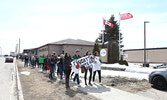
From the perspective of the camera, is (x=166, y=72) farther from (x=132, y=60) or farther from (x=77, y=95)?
(x=132, y=60)

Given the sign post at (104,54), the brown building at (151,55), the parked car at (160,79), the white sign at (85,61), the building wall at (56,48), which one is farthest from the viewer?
the building wall at (56,48)

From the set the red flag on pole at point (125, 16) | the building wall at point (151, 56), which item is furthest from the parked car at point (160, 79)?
the building wall at point (151, 56)

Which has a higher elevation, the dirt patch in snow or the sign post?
the sign post

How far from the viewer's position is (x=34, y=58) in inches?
834

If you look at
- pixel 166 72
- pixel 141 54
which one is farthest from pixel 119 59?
pixel 141 54

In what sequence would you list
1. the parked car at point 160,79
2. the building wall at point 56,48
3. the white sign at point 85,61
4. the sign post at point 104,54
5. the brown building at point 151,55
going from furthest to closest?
the building wall at point 56,48 → the brown building at point 151,55 → the sign post at point 104,54 → the white sign at point 85,61 → the parked car at point 160,79

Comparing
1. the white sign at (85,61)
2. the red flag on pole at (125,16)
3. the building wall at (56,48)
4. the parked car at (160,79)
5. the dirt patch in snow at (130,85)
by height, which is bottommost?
the dirt patch in snow at (130,85)

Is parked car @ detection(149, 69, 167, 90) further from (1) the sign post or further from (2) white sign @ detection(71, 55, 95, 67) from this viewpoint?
(1) the sign post

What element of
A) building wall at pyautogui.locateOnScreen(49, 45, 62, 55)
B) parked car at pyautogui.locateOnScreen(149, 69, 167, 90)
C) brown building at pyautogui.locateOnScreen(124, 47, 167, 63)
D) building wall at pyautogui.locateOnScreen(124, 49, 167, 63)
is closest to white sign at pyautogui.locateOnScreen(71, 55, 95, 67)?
parked car at pyautogui.locateOnScreen(149, 69, 167, 90)

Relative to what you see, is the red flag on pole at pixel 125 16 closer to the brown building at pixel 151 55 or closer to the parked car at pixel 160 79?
the brown building at pixel 151 55

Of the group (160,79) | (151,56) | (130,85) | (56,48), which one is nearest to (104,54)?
(130,85)

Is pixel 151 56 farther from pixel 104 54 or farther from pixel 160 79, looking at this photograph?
pixel 160 79

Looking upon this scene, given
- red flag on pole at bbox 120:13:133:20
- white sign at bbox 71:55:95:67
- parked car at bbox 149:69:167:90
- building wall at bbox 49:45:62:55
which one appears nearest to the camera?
parked car at bbox 149:69:167:90

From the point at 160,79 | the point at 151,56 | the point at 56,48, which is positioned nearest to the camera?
the point at 160,79
